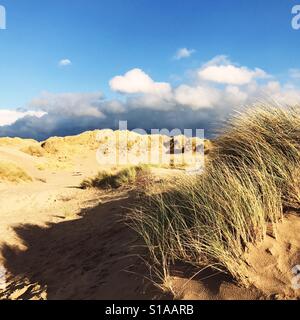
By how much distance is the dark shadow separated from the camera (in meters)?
4.97

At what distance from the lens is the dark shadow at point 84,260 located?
497cm

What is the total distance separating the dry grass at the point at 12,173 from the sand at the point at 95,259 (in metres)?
4.22

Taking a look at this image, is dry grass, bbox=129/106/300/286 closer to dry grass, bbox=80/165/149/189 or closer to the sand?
the sand

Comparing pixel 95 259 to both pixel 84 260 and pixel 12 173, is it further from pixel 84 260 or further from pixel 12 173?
pixel 12 173

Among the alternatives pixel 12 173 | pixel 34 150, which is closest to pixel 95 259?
pixel 12 173

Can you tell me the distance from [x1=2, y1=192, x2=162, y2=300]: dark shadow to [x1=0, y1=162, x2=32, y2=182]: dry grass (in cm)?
902

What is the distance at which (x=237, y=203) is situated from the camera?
15.5ft

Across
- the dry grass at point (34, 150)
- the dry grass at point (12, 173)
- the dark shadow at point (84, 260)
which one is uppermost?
the dry grass at point (34, 150)

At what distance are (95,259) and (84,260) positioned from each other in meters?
0.28

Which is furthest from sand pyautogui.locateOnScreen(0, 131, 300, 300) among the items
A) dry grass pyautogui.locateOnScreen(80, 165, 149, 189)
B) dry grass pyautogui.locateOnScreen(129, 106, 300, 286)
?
dry grass pyautogui.locateOnScreen(80, 165, 149, 189)

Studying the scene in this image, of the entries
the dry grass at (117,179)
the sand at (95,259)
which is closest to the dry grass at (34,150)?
the dry grass at (117,179)

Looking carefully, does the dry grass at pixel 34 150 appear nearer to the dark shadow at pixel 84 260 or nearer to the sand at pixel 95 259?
the sand at pixel 95 259

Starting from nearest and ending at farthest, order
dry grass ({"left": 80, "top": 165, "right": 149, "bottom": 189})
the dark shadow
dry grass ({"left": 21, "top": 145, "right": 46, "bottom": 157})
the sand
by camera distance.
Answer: the sand → the dark shadow → dry grass ({"left": 80, "top": 165, "right": 149, "bottom": 189}) → dry grass ({"left": 21, "top": 145, "right": 46, "bottom": 157})
